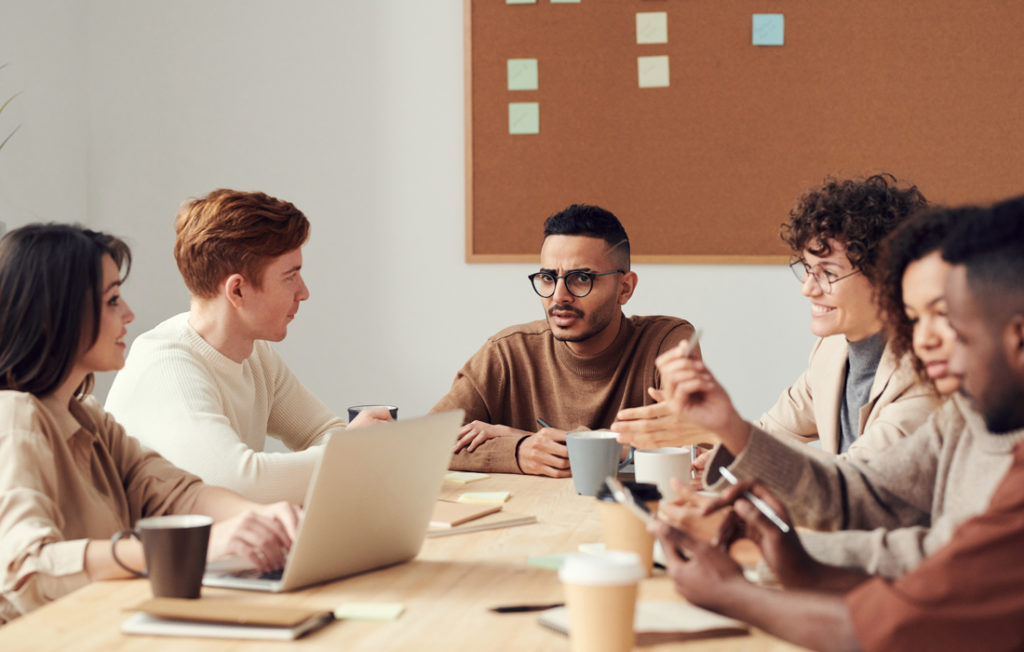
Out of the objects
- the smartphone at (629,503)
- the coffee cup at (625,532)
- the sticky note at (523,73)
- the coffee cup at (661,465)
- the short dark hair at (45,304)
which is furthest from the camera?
the sticky note at (523,73)

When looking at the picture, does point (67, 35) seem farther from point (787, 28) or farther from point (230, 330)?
point (787, 28)

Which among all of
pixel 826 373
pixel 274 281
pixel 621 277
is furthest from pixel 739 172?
pixel 274 281

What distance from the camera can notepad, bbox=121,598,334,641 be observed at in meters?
1.03

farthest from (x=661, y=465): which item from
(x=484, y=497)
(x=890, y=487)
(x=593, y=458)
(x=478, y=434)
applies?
(x=478, y=434)

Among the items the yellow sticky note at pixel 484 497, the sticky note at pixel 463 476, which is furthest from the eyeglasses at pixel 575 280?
the yellow sticky note at pixel 484 497

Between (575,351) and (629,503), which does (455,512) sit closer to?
(629,503)

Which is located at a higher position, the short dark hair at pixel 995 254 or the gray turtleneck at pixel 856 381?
the short dark hair at pixel 995 254

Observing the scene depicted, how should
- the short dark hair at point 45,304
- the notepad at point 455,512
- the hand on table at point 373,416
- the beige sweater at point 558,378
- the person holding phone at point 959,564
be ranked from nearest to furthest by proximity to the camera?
1. the person holding phone at point 959,564
2. the short dark hair at point 45,304
3. the notepad at point 455,512
4. the hand on table at point 373,416
5. the beige sweater at point 558,378

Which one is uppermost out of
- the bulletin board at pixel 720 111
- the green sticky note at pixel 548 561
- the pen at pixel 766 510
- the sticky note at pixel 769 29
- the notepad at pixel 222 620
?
the sticky note at pixel 769 29

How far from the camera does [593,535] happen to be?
148 centimetres

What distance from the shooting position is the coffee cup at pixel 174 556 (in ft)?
3.69

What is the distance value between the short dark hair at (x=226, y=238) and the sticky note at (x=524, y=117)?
159 cm

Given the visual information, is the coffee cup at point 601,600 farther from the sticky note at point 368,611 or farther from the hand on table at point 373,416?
the hand on table at point 373,416

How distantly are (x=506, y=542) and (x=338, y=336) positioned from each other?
7.83 feet
